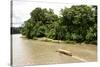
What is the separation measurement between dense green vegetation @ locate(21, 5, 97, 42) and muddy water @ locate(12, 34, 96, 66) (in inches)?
3.9

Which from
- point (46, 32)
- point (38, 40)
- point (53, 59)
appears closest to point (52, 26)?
point (46, 32)

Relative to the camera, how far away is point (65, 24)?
2641 mm

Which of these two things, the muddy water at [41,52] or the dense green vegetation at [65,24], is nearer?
the muddy water at [41,52]

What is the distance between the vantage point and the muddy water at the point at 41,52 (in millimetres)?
2385

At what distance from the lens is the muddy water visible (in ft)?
7.82

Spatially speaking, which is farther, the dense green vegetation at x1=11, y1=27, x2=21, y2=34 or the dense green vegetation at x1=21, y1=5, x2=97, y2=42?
the dense green vegetation at x1=21, y1=5, x2=97, y2=42

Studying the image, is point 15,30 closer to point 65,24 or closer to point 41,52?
point 41,52

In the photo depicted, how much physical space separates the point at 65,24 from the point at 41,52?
525 millimetres

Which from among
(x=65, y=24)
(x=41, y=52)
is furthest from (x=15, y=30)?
(x=65, y=24)

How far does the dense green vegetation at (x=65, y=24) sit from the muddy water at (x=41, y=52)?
10 cm

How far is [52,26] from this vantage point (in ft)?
8.45

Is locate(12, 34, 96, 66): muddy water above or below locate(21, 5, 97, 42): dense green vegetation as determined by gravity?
below
